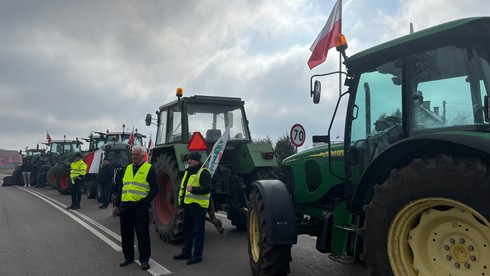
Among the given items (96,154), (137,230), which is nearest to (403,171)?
(137,230)

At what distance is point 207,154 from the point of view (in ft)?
Result: 26.1

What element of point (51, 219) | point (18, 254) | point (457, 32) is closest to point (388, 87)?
point (457, 32)

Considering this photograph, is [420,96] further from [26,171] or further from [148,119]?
[26,171]

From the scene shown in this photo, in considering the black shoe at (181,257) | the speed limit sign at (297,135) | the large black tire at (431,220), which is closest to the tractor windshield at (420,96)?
the large black tire at (431,220)

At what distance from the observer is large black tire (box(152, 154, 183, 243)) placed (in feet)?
→ 23.6

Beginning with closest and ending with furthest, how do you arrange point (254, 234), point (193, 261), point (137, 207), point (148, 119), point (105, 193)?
point (254, 234), point (137, 207), point (193, 261), point (148, 119), point (105, 193)

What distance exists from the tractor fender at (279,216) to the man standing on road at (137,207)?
1935mm

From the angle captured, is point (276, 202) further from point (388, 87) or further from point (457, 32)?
point (457, 32)

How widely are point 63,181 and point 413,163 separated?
1817 centimetres

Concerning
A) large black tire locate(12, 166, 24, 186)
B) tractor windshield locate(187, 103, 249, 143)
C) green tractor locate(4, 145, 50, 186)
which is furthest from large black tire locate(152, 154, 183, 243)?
large black tire locate(12, 166, 24, 186)

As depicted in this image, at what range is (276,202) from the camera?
14.8ft

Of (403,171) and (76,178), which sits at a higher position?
(403,171)

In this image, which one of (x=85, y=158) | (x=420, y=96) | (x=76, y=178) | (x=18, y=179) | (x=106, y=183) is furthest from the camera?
(x=18, y=179)

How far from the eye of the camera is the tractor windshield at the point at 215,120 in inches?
323
